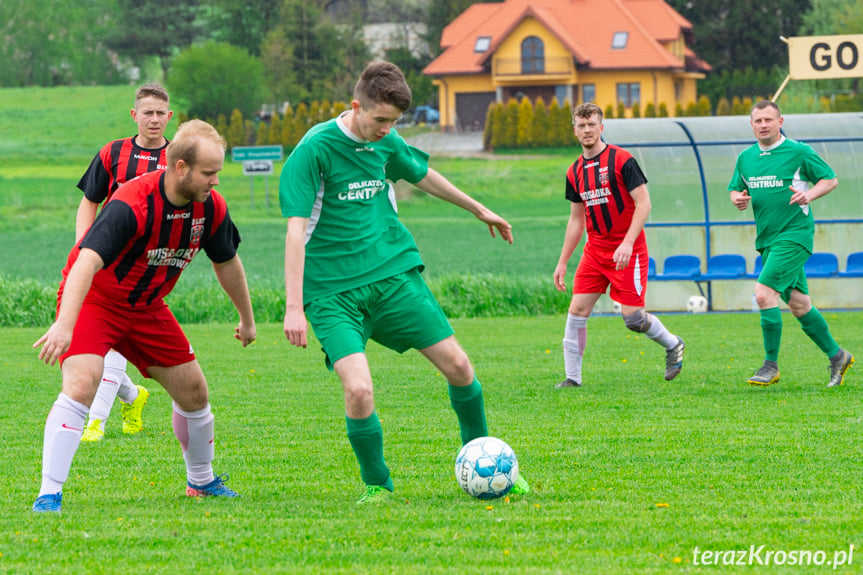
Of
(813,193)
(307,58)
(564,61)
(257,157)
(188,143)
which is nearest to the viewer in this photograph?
(188,143)

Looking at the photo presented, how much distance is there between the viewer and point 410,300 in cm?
519

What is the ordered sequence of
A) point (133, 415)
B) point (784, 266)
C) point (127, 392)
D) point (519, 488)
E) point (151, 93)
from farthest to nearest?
point (784, 266) < point (133, 415) < point (127, 392) < point (151, 93) < point (519, 488)

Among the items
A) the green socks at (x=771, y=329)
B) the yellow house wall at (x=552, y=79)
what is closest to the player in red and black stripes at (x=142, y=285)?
the green socks at (x=771, y=329)

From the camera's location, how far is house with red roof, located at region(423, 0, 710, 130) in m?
61.2

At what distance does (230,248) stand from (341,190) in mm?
569

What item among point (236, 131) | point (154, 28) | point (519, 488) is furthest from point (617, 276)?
point (154, 28)

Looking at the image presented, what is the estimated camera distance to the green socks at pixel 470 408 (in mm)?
5383

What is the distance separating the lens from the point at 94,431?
23.6 feet

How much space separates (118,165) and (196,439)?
2.03 metres

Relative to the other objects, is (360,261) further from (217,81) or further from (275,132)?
(217,81)

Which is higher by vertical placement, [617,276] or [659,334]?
[617,276]

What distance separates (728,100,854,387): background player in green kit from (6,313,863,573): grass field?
0.45 meters

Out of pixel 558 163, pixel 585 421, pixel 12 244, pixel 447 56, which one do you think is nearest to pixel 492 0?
pixel 447 56

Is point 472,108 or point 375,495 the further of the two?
point 472,108
